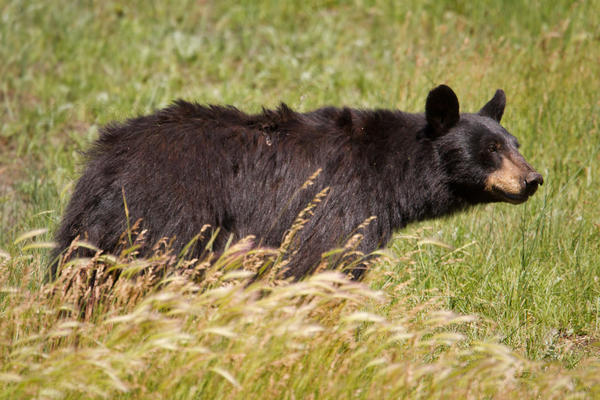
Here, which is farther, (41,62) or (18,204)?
(41,62)

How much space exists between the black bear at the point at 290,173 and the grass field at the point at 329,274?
33 centimetres

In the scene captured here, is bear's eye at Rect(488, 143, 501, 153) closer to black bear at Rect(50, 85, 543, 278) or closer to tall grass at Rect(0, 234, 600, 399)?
black bear at Rect(50, 85, 543, 278)

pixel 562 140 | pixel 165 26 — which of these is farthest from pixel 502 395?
pixel 165 26

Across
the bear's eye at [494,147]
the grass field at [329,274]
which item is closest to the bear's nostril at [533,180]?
the bear's eye at [494,147]

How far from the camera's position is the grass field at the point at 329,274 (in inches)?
106

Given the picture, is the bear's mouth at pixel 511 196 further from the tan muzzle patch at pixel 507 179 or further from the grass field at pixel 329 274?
the grass field at pixel 329 274

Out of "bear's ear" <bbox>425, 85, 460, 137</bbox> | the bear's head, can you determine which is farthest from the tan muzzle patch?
"bear's ear" <bbox>425, 85, 460, 137</bbox>

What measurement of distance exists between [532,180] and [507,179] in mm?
168

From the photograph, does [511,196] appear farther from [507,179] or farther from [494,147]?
[494,147]

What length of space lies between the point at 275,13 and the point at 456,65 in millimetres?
3374

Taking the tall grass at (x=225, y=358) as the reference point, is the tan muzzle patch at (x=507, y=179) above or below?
above

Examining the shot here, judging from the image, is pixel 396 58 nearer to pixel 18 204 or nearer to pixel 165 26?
pixel 165 26

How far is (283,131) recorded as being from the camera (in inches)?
164

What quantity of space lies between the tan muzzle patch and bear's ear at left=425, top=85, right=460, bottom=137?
42cm
